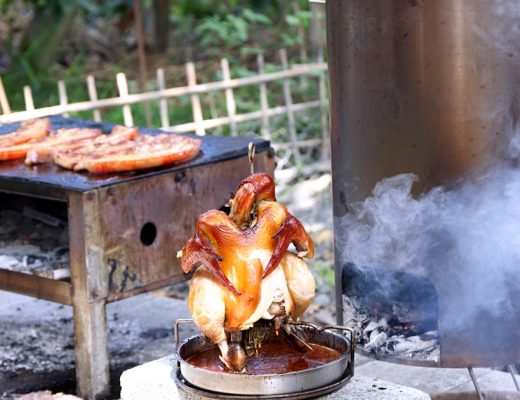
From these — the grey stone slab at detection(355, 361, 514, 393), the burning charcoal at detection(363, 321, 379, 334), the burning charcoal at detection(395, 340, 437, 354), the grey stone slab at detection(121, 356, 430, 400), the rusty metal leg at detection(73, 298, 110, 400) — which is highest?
the grey stone slab at detection(121, 356, 430, 400)

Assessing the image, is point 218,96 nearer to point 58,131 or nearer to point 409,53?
point 58,131

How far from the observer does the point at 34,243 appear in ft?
20.0

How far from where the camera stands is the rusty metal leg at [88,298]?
510cm

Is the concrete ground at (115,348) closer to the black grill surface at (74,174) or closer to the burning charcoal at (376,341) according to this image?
the burning charcoal at (376,341)

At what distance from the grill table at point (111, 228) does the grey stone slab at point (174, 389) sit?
50.7 inches

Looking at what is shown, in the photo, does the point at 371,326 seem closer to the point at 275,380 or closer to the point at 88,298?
the point at 275,380

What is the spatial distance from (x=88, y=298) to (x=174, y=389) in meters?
1.52

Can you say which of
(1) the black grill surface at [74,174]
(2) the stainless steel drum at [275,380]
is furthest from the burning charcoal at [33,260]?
(2) the stainless steel drum at [275,380]

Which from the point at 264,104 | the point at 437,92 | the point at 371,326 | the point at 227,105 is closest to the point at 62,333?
the point at 371,326

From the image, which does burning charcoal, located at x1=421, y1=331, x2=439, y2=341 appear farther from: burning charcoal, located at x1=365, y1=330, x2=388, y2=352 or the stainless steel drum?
the stainless steel drum

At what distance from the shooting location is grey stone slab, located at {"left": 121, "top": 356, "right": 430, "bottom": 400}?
374 cm

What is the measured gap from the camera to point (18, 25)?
1518 centimetres

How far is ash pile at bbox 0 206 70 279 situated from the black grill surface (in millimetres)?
431

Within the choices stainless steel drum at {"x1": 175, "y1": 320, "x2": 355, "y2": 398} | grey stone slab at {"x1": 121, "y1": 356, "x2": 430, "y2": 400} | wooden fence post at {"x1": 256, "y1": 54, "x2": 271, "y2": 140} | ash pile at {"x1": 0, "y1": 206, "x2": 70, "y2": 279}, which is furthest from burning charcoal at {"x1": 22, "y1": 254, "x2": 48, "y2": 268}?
wooden fence post at {"x1": 256, "y1": 54, "x2": 271, "y2": 140}
